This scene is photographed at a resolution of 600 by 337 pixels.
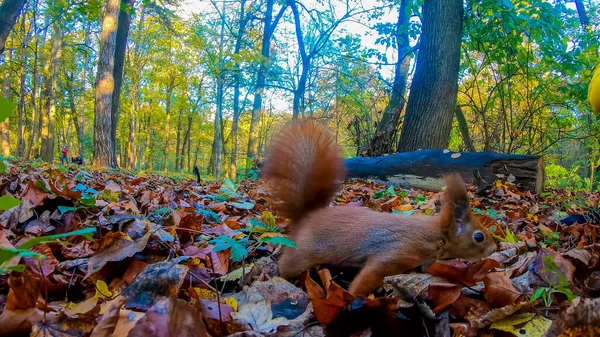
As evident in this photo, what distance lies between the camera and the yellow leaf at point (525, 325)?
92 centimetres

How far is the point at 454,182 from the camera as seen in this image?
5.13 ft

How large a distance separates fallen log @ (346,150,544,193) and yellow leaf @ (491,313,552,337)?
3628 millimetres

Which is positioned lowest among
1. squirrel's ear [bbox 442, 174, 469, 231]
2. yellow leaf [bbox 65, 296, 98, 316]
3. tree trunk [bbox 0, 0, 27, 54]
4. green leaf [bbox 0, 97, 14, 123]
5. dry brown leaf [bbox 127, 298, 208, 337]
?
yellow leaf [bbox 65, 296, 98, 316]

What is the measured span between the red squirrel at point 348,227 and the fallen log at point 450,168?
3.04 m

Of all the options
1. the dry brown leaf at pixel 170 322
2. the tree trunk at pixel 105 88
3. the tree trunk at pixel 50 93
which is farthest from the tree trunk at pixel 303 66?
the tree trunk at pixel 50 93

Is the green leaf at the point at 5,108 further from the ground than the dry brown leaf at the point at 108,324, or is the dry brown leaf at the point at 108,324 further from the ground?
the green leaf at the point at 5,108

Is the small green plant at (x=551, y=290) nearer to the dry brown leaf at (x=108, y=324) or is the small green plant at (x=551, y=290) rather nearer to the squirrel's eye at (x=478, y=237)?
the squirrel's eye at (x=478, y=237)

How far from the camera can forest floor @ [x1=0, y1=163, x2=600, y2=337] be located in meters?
0.92

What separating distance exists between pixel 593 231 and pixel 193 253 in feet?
6.29

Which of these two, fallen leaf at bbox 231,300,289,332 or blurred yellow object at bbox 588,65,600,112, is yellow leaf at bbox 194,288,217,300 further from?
blurred yellow object at bbox 588,65,600,112

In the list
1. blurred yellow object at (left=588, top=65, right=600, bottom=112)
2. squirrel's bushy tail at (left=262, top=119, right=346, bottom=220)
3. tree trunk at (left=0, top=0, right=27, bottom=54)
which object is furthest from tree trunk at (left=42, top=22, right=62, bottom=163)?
blurred yellow object at (left=588, top=65, right=600, bottom=112)

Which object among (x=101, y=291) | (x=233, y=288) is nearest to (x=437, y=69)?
(x=233, y=288)

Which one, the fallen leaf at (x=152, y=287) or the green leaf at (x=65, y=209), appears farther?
the green leaf at (x=65, y=209)

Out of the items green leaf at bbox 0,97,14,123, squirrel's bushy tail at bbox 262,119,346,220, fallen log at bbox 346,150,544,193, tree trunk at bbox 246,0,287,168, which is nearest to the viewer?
green leaf at bbox 0,97,14,123
